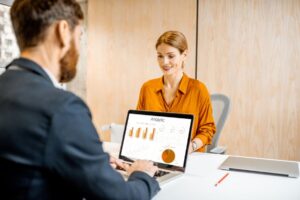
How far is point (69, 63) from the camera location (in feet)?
3.07

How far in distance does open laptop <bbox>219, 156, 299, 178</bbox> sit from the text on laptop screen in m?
0.27

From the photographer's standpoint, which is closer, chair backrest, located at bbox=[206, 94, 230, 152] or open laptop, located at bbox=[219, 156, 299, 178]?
open laptop, located at bbox=[219, 156, 299, 178]

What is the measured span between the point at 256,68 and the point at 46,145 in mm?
2890

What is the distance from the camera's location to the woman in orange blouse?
206 centimetres

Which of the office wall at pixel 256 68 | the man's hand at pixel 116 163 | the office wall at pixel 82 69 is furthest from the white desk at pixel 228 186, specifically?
the office wall at pixel 82 69

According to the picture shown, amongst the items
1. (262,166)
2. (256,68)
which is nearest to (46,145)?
(262,166)

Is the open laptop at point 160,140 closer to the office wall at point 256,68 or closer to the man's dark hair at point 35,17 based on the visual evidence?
the man's dark hair at point 35,17

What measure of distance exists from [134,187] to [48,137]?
1.10ft

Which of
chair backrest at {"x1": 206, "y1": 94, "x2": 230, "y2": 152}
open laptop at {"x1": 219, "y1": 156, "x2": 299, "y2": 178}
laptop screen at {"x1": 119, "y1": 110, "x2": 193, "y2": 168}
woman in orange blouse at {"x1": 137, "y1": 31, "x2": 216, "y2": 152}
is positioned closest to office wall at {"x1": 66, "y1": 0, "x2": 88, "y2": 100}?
chair backrest at {"x1": 206, "y1": 94, "x2": 230, "y2": 152}

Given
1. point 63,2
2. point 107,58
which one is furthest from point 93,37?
point 63,2

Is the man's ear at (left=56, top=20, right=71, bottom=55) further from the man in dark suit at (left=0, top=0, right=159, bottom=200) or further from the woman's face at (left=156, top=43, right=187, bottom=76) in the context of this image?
the woman's face at (left=156, top=43, right=187, bottom=76)

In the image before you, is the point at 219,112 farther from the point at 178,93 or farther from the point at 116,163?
the point at 116,163

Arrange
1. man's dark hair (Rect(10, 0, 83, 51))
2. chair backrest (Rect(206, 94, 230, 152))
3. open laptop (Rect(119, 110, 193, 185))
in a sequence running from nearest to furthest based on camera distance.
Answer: man's dark hair (Rect(10, 0, 83, 51))
open laptop (Rect(119, 110, 193, 185))
chair backrest (Rect(206, 94, 230, 152))

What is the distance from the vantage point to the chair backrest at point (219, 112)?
2510 mm
